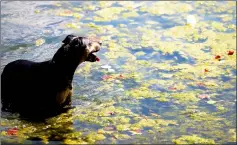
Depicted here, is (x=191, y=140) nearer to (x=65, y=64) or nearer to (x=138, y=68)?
(x=65, y=64)

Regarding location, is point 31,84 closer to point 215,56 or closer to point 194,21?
point 215,56

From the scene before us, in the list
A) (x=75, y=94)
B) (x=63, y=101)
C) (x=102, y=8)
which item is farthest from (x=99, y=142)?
(x=102, y=8)

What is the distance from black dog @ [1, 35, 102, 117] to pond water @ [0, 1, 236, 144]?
0.26m

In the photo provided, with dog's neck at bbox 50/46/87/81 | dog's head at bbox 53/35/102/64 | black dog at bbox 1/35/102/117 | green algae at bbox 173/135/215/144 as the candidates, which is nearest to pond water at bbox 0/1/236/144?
green algae at bbox 173/135/215/144

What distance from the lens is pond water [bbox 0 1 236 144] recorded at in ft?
22.6

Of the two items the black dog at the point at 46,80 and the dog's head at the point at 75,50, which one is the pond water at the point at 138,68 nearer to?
the black dog at the point at 46,80

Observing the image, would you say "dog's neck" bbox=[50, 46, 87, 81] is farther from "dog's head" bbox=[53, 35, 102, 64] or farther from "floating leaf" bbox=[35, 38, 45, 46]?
"floating leaf" bbox=[35, 38, 45, 46]

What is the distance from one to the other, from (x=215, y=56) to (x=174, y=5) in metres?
4.32

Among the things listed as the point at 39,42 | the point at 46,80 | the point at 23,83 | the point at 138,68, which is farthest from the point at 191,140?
the point at 39,42

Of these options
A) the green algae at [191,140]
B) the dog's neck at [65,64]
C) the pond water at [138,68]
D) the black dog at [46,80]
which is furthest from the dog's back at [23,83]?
the green algae at [191,140]

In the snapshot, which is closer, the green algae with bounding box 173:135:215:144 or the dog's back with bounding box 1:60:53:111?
the green algae with bounding box 173:135:215:144

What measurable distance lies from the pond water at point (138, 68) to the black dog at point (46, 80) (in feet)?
0.86

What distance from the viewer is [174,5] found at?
1417 cm

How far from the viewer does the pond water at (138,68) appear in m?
6.90
